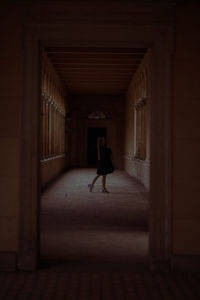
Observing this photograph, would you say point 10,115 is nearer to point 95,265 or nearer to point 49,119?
point 95,265

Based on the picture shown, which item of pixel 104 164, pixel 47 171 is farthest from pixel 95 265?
pixel 47 171

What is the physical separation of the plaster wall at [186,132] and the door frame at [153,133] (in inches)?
3.6

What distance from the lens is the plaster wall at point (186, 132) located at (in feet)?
17.2

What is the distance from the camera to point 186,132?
526 cm

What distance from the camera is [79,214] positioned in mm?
9023

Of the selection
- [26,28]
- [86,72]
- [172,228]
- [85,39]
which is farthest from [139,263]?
[86,72]

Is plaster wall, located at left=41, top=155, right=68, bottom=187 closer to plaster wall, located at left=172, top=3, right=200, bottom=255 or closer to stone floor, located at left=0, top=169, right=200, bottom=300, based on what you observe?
stone floor, located at left=0, top=169, right=200, bottom=300

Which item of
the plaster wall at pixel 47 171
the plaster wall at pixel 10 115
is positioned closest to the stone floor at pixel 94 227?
the plaster wall at pixel 10 115

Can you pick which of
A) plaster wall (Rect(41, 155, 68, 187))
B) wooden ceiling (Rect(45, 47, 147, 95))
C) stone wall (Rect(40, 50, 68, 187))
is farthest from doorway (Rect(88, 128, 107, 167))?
plaster wall (Rect(41, 155, 68, 187))

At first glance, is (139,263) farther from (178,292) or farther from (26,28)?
(26,28)

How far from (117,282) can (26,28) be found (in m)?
3.21

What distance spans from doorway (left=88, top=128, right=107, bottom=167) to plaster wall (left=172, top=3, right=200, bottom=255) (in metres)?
23.1

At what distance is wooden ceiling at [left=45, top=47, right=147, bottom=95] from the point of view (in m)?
14.0

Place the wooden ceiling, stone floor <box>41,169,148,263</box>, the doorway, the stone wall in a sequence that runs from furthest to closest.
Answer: the doorway, the stone wall, the wooden ceiling, stone floor <box>41,169,148,263</box>
